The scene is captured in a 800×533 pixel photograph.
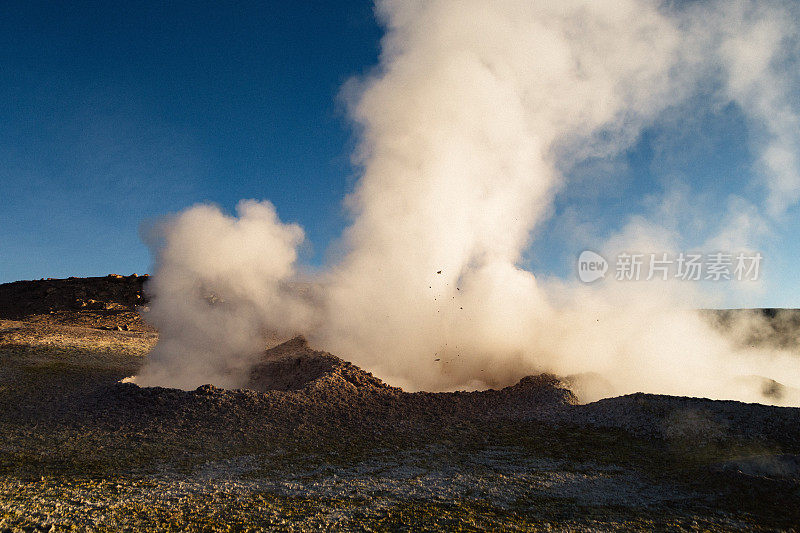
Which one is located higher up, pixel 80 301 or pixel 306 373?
pixel 80 301

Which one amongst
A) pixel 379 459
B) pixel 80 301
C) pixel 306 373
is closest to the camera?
pixel 379 459

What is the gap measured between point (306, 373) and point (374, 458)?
6.11 metres

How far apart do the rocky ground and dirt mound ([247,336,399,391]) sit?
0.24ft

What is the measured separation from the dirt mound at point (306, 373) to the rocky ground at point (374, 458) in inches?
2.9

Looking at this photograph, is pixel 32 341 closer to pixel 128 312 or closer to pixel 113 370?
pixel 113 370

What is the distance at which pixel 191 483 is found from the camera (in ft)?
20.7

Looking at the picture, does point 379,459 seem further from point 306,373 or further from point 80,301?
point 80,301

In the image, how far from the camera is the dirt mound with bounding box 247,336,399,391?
1190cm

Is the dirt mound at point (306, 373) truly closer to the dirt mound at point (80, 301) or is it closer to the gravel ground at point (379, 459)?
the gravel ground at point (379, 459)

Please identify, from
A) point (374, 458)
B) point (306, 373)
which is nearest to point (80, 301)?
point (306, 373)

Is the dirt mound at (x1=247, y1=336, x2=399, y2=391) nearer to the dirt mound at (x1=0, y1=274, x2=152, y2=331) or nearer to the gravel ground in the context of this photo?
the gravel ground

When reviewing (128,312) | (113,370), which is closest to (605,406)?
(113,370)

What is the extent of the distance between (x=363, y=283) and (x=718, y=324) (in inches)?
1437

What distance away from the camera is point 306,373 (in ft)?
43.4
